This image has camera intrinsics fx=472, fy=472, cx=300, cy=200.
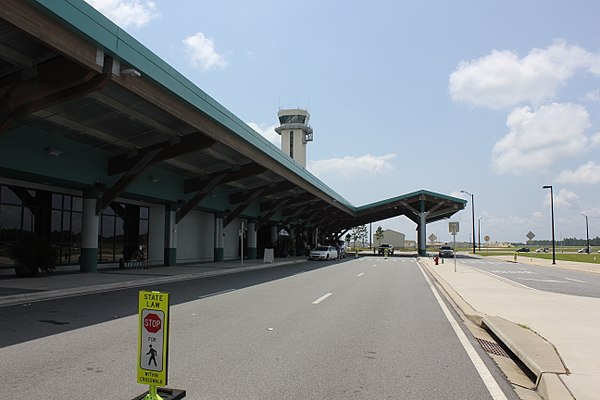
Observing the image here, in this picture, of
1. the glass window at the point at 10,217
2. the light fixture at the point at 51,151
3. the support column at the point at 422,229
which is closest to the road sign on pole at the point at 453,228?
the light fixture at the point at 51,151

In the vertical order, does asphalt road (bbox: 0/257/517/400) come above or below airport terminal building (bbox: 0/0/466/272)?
below

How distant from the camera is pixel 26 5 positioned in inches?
445

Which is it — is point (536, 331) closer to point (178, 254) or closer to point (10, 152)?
point (10, 152)

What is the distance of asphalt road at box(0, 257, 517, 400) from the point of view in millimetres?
5648

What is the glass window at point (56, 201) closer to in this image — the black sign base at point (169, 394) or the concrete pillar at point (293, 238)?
the black sign base at point (169, 394)

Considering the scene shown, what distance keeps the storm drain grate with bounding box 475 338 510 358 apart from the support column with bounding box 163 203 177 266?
2493cm

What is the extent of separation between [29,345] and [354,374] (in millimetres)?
5353

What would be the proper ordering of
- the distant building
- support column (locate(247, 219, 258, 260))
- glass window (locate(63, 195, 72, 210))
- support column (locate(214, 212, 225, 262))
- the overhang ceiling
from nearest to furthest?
the overhang ceiling → glass window (locate(63, 195, 72, 210)) → support column (locate(214, 212, 225, 262)) → support column (locate(247, 219, 258, 260)) → the distant building

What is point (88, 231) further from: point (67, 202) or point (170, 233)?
point (170, 233)

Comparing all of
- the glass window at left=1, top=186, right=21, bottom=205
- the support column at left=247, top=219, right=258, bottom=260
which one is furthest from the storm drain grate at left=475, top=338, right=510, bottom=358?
the support column at left=247, top=219, right=258, bottom=260

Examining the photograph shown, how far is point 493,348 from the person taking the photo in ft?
27.2

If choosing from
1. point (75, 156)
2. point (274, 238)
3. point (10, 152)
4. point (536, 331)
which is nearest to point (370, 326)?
point (536, 331)

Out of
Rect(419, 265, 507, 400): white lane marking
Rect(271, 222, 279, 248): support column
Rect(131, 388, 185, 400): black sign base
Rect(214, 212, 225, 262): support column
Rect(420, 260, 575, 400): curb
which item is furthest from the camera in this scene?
Rect(271, 222, 279, 248): support column

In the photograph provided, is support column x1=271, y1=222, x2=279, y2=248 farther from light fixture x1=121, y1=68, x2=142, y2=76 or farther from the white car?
light fixture x1=121, y1=68, x2=142, y2=76
